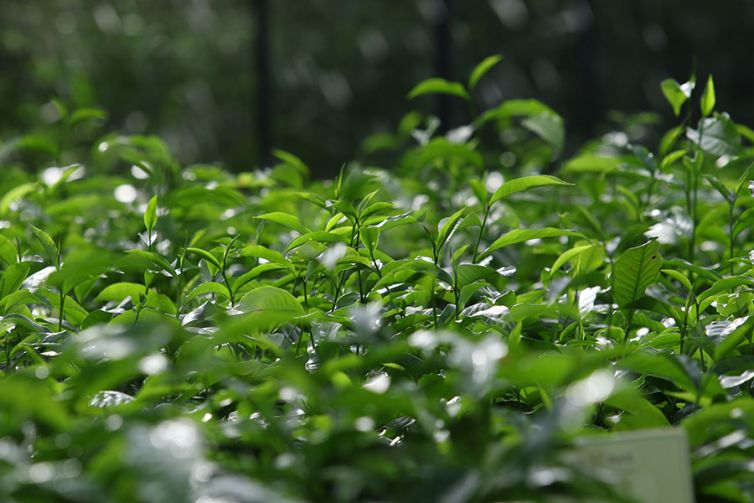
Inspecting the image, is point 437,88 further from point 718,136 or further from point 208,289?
point 208,289

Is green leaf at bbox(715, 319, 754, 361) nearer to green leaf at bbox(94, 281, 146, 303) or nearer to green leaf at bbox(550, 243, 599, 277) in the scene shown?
green leaf at bbox(550, 243, 599, 277)

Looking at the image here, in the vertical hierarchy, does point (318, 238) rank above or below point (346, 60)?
above

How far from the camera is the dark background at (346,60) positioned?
24.0ft

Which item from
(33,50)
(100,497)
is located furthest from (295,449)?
(33,50)

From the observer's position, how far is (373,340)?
74 cm

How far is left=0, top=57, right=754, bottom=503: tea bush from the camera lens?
2.08 feet

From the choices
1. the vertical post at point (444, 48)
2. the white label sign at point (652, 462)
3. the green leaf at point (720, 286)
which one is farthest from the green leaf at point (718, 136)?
the vertical post at point (444, 48)

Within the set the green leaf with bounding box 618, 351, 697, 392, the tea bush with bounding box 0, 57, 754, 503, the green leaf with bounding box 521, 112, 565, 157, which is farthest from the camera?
the green leaf with bounding box 521, 112, 565, 157

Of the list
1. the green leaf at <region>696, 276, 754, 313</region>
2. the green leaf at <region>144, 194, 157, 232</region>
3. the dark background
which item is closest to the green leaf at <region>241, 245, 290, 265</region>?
the green leaf at <region>144, 194, 157, 232</region>

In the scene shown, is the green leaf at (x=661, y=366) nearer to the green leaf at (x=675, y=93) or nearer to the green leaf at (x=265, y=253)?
the green leaf at (x=265, y=253)

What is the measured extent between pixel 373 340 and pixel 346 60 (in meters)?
7.00

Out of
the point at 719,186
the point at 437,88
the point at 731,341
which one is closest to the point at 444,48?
the point at 437,88

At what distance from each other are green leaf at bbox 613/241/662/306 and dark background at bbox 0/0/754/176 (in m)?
6.17

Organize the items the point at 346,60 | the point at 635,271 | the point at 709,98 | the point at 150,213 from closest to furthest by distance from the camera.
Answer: the point at 635,271
the point at 150,213
the point at 709,98
the point at 346,60
